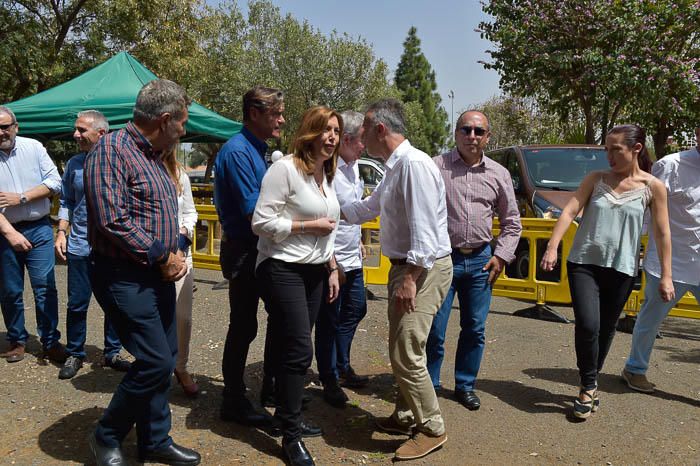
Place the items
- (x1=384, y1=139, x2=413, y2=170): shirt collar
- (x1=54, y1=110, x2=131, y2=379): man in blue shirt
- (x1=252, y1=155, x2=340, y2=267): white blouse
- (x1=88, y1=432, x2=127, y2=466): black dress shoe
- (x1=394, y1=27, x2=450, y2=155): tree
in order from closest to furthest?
(x1=88, y1=432, x2=127, y2=466): black dress shoe < (x1=252, y1=155, x2=340, y2=267): white blouse < (x1=384, y1=139, x2=413, y2=170): shirt collar < (x1=54, y1=110, x2=131, y2=379): man in blue shirt < (x1=394, y1=27, x2=450, y2=155): tree

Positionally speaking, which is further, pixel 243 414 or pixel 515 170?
pixel 515 170

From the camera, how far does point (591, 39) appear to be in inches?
591

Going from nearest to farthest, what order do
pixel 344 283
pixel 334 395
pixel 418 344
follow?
pixel 418 344, pixel 334 395, pixel 344 283

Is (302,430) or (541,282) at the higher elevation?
(541,282)

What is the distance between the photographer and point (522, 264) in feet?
26.3

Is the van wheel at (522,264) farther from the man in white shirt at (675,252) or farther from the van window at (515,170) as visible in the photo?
the man in white shirt at (675,252)

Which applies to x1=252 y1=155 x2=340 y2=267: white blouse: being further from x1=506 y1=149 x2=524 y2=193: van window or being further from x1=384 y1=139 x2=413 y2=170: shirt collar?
x1=506 y1=149 x2=524 y2=193: van window

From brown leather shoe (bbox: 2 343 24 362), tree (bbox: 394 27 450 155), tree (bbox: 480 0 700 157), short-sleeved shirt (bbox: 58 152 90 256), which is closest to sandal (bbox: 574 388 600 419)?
short-sleeved shirt (bbox: 58 152 90 256)

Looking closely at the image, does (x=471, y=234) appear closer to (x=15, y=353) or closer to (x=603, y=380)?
(x=603, y=380)

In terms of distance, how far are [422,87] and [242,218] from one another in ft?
214

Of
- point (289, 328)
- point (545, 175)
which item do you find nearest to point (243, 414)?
point (289, 328)

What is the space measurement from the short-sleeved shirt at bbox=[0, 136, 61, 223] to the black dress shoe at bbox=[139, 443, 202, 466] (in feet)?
7.69

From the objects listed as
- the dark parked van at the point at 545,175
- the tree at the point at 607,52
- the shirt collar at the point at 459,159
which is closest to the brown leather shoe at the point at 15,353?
the shirt collar at the point at 459,159

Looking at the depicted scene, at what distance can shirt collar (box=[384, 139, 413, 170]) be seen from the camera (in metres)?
3.43
